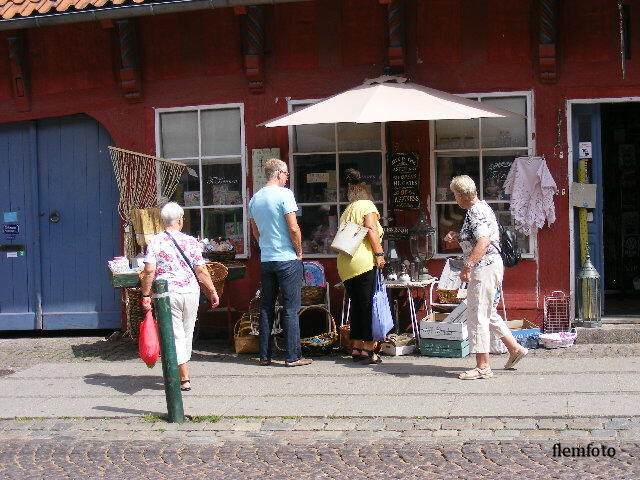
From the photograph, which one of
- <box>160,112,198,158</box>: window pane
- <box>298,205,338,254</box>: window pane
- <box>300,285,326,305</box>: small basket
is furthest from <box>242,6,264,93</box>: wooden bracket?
<box>300,285,326,305</box>: small basket

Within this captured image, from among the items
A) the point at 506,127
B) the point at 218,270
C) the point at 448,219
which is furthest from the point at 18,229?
the point at 506,127

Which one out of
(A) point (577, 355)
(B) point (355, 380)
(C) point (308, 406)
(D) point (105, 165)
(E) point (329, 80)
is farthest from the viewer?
(D) point (105, 165)

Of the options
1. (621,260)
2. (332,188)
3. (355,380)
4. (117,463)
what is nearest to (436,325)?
(355,380)

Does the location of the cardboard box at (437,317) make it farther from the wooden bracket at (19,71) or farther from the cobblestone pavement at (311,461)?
the wooden bracket at (19,71)

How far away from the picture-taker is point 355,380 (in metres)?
8.21

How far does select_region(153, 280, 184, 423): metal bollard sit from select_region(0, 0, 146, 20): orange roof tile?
3.91 m

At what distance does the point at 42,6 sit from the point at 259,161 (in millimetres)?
2796

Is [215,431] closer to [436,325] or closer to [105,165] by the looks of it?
[436,325]

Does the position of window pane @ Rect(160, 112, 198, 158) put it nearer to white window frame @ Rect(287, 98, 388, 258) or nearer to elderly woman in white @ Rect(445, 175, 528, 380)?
white window frame @ Rect(287, 98, 388, 258)

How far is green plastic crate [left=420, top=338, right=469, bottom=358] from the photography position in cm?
906

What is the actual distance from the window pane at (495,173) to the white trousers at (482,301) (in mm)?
2053

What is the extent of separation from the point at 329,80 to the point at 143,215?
2.44 metres

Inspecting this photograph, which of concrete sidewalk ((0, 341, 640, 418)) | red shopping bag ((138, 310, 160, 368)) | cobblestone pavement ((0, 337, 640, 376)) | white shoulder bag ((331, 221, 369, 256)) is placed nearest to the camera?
concrete sidewalk ((0, 341, 640, 418))

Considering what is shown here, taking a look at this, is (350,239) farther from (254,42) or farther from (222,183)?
(254,42)
